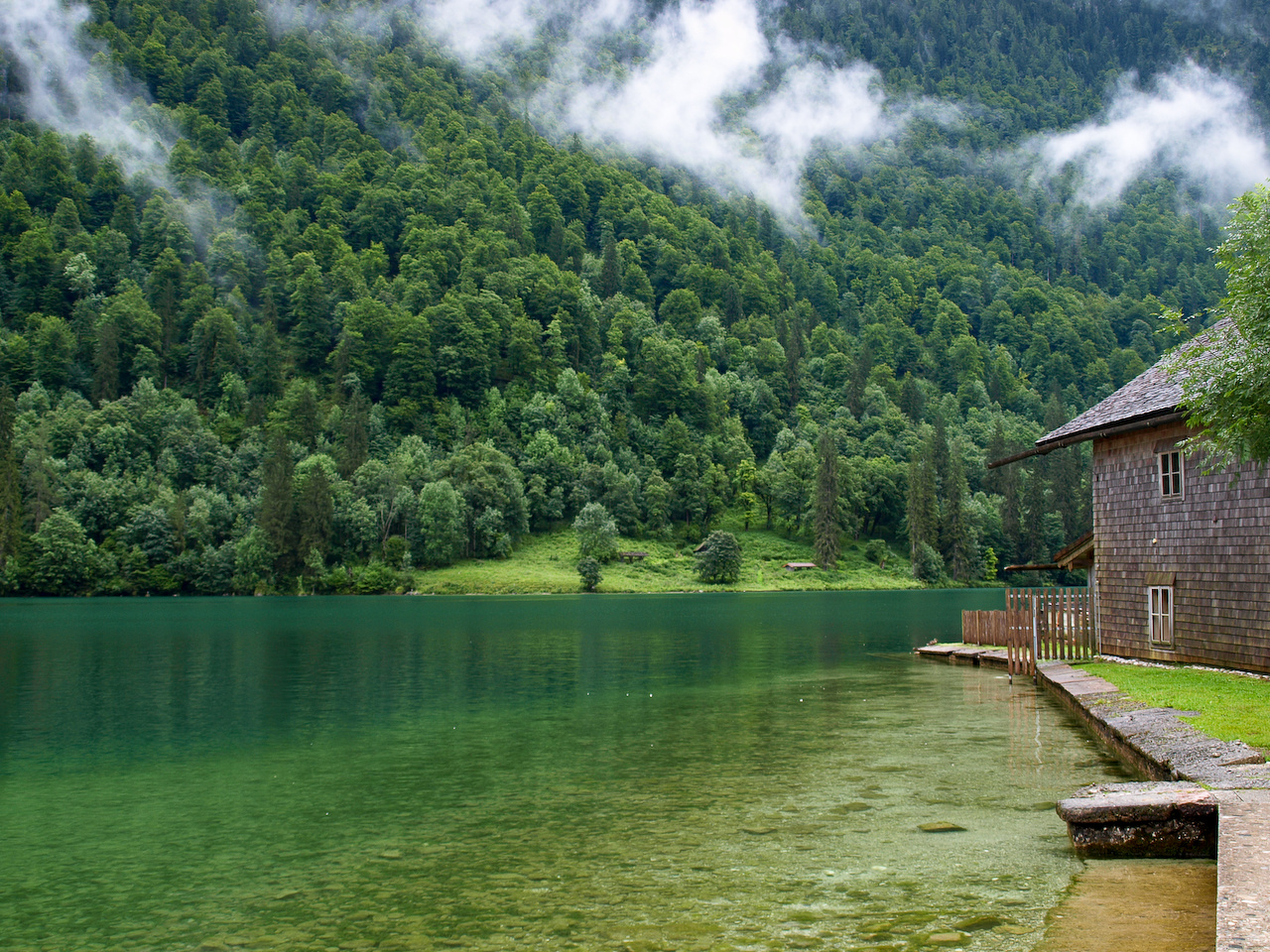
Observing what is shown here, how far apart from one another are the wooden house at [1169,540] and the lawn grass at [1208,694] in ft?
3.99

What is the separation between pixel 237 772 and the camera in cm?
2028

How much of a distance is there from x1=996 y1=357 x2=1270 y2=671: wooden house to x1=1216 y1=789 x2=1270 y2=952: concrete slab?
13.8m

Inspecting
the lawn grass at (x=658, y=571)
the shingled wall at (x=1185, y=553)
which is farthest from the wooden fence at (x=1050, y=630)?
the lawn grass at (x=658, y=571)

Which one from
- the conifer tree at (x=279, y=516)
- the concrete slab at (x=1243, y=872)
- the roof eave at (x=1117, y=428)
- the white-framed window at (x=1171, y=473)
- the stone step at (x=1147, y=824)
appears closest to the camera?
the concrete slab at (x=1243, y=872)

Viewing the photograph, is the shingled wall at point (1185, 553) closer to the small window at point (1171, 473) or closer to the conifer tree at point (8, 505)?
the small window at point (1171, 473)

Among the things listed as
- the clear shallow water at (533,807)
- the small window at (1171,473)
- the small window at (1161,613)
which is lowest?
the clear shallow water at (533,807)

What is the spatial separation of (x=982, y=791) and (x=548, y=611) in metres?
70.1

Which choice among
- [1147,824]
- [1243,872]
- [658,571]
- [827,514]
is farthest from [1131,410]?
[827,514]

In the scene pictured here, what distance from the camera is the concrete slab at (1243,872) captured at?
7723 millimetres

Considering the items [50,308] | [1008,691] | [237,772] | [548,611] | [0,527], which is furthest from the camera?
[50,308]

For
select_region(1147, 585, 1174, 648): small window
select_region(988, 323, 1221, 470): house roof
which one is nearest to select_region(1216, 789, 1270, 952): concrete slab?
select_region(988, 323, 1221, 470): house roof

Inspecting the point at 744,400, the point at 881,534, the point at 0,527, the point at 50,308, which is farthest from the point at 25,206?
the point at 881,534

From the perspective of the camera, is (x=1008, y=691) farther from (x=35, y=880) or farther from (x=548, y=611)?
(x=548, y=611)

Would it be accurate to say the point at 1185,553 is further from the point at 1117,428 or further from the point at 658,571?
the point at 658,571
